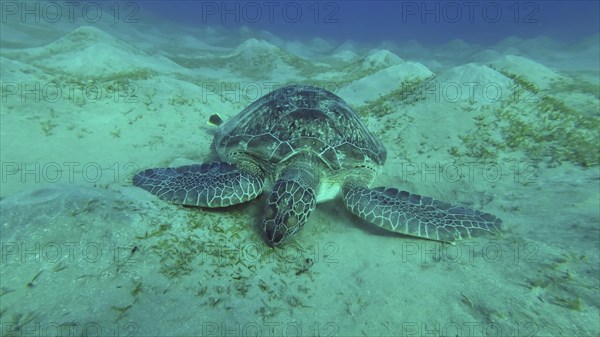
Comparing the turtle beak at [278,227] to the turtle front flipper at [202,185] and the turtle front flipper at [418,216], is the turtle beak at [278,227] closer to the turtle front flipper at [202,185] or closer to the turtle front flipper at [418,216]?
the turtle front flipper at [202,185]

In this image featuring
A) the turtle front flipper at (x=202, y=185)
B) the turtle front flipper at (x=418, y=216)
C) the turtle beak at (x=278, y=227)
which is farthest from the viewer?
the turtle front flipper at (x=202, y=185)

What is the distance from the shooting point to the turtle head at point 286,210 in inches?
131

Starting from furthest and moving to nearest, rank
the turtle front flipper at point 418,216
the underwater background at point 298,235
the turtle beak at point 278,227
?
the turtle front flipper at point 418,216, the turtle beak at point 278,227, the underwater background at point 298,235

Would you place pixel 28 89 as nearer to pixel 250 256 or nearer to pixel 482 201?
pixel 250 256

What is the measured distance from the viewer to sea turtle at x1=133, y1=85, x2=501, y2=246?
3523 mm

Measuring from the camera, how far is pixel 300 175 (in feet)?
13.0

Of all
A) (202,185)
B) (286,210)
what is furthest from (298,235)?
(202,185)

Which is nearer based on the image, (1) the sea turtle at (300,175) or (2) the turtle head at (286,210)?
(2) the turtle head at (286,210)

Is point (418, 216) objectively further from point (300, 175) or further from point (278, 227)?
point (278, 227)

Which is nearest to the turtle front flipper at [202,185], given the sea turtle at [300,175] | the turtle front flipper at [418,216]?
the sea turtle at [300,175]

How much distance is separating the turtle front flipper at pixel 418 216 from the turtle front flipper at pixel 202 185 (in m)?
1.44

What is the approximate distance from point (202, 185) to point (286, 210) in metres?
1.19

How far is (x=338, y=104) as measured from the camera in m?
5.14

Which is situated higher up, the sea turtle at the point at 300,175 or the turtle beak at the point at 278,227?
the sea turtle at the point at 300,175
